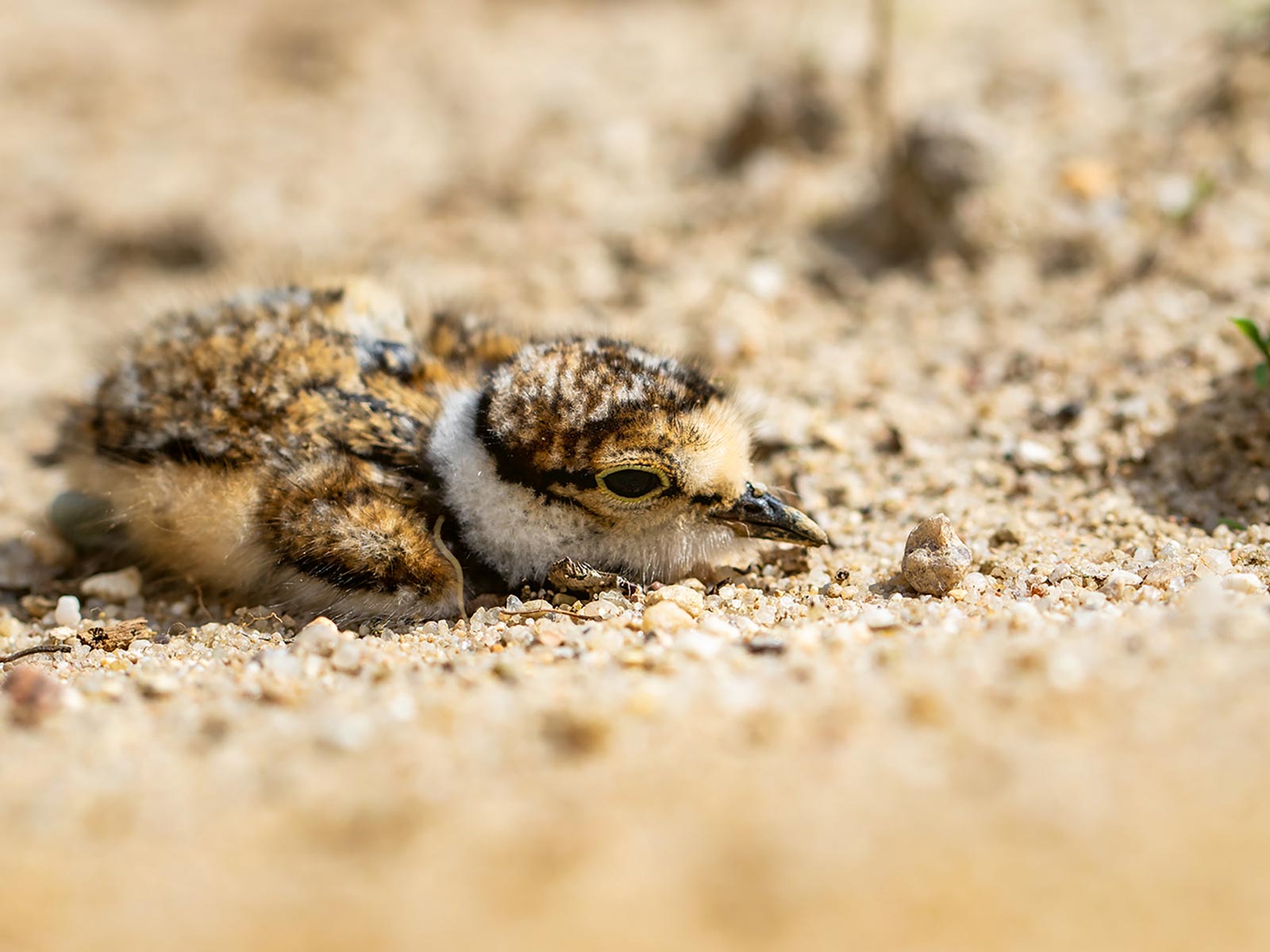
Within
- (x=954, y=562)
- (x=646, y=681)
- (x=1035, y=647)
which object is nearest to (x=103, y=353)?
(x=646, y=681)

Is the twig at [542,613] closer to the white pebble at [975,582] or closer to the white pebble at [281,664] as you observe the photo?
the white pebble at [281,664]

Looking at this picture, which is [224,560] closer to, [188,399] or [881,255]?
[188,399]

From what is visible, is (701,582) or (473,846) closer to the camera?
(473,846)

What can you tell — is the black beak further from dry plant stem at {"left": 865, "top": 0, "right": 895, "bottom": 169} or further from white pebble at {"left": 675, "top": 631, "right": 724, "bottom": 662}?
dry plant stem at {"left": 865, "top": 0, "right": 895, "bottom": 169}

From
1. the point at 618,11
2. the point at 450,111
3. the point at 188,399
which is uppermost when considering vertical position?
the point at 618,11

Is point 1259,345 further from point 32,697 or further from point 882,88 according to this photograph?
point 32,697

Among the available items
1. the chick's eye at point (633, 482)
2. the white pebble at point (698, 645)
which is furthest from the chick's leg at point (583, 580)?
the white pebble at point (698, 645)

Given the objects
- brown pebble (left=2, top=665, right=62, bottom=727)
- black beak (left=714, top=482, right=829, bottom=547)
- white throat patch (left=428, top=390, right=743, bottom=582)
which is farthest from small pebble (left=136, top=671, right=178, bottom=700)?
black beak (left=714, top=482, right=829, bottom=547)

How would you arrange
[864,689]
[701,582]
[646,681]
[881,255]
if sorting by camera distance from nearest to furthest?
1. [864,689]
2. [646,681]
3. [701,582]
4. [881,255]
